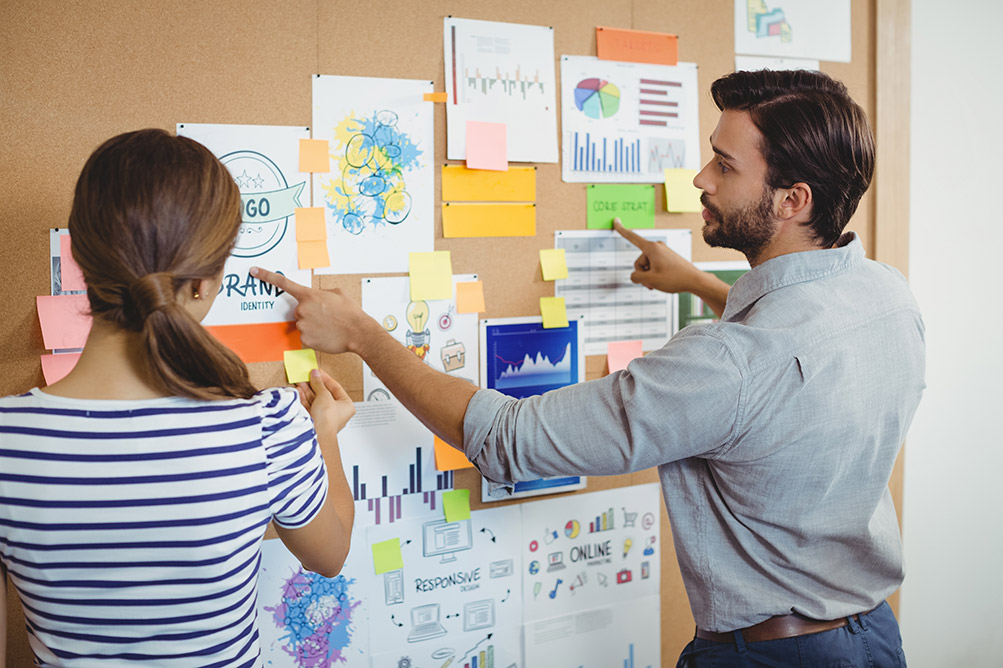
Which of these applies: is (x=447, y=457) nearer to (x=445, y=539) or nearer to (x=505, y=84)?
(x=445, y=539)

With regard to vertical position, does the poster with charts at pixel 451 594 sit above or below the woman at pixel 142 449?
below

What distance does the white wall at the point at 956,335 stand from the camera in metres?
2.00

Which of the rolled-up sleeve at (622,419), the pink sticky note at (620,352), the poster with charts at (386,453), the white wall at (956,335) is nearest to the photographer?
the rolled-up sleeve at (622,419)

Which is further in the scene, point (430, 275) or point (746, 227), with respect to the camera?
point (430, 275)

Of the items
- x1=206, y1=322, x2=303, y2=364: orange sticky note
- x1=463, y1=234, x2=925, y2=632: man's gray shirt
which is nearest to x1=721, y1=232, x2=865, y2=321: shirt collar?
x1=463, y1=234, x2=925, y2=632: man's gray shirt

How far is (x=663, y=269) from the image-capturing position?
160 centimetres

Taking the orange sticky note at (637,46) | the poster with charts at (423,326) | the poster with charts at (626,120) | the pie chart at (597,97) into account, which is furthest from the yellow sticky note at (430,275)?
the orange sticky note at (637,46)

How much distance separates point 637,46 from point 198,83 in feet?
2.92

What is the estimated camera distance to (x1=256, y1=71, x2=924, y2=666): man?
3.36 feet

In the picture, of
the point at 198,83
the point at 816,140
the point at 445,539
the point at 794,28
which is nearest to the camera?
the point at 816,140

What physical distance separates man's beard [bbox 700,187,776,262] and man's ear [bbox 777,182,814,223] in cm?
2

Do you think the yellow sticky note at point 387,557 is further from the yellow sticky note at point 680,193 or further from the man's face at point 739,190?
the yellow sticky note at point 680,193

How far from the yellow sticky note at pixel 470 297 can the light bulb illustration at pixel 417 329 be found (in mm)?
72

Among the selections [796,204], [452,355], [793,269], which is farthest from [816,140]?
[452,355]
